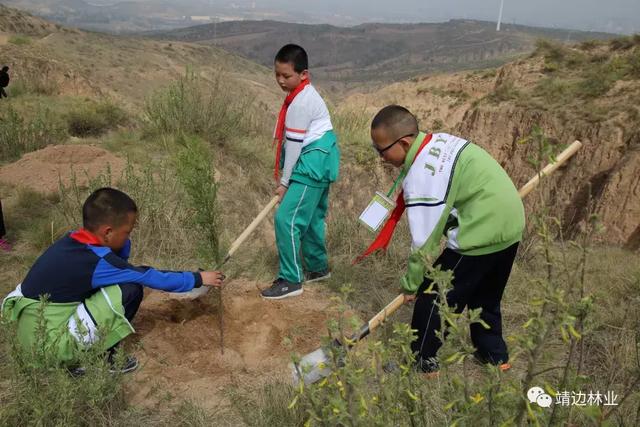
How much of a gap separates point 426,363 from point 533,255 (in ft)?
6.82

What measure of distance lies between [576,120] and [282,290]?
7399mm

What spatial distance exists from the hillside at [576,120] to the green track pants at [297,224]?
2914 millimetres

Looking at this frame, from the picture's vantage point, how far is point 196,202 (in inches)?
112

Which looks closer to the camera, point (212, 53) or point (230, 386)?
point (230, 386)

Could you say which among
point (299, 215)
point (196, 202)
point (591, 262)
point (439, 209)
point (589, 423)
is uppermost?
point (439, 209)

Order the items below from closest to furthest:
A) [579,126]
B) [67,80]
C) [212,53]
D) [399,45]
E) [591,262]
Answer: [591,262] < [579,126] < [67,80] < [212,53] < [399,45]

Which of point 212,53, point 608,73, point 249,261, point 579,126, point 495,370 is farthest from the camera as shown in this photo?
point 212,53

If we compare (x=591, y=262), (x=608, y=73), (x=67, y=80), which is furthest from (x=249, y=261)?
(x=67, y=80)

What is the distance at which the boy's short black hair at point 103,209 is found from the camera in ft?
7.75

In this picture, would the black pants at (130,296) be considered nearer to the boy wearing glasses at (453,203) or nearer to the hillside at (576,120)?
the boy wearing glasses at (453,203)

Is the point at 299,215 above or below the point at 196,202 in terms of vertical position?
below

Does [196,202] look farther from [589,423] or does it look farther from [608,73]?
[608,73]

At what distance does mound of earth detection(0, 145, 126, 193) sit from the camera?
4.67 metres

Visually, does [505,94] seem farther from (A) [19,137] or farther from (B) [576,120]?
(A) [19,137]
